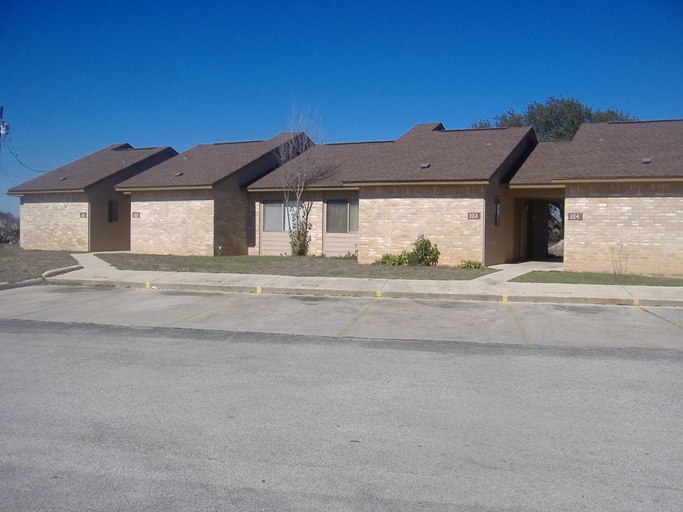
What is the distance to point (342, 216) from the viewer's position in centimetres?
2448

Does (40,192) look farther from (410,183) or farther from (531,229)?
(531,229)

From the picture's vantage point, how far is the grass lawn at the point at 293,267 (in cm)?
1803

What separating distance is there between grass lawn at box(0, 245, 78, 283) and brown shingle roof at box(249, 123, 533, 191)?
797 cm

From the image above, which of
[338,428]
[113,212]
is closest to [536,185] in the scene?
[338,428]

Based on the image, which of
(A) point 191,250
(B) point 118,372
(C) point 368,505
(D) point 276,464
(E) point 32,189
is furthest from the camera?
(E) point 32,189

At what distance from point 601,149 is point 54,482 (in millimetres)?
19933

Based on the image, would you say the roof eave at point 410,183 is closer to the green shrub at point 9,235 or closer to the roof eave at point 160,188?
the roof eave at point 160,188

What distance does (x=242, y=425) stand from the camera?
573cm

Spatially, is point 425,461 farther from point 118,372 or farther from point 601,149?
point 601,149

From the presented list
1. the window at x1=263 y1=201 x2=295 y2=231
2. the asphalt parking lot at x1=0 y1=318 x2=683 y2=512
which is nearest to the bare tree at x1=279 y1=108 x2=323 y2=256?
the window at x1=263 y1=201 x2=295 y2=231

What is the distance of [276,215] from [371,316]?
576 inches

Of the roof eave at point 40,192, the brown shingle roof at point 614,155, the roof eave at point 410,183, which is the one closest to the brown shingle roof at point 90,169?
the roof eave at point 40,192

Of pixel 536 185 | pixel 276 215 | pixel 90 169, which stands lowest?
pixel 276 215

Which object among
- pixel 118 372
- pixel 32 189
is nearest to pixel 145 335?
pixel 118 372
